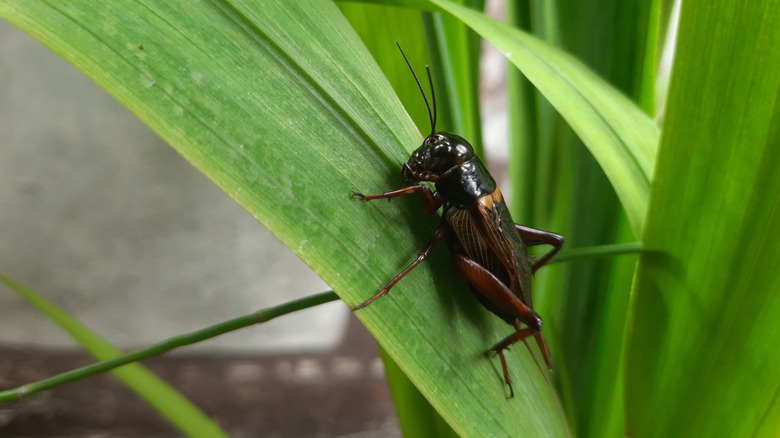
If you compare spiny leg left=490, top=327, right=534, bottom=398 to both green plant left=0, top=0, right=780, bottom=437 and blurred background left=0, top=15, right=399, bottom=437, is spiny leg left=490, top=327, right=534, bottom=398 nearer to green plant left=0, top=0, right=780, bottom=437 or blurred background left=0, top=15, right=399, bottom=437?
green plant left=0, top=0, right=780, bottom=437

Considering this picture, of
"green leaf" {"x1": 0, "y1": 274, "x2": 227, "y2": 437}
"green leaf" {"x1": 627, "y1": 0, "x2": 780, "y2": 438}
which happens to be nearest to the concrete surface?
"green leaf" {"x1": 0, "y1": 274, "x2": 227, "y2": 437}

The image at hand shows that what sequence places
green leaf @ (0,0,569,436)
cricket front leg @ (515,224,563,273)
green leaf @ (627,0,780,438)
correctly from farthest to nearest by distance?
1. cricket front leg @ (515,224,563,273)
2. green leaf @ (627,0,780,438)
3. green leaf @ (0,0,569,436)

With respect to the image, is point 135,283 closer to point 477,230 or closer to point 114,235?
point 114,235

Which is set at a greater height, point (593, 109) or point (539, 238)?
point (593, 109)

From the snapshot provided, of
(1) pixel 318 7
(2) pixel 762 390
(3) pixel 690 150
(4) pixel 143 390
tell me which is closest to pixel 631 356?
(2) pixel 762 390

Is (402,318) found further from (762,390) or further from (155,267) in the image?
(155,267)

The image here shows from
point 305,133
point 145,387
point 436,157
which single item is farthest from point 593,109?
point 145,387

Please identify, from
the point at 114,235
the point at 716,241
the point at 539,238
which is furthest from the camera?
the point at 114,235
